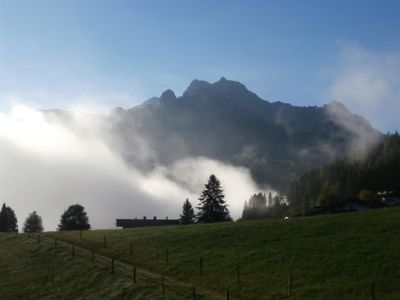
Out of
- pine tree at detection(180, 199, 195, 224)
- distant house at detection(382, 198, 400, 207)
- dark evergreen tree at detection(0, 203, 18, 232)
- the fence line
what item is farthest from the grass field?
distant house at detection(382, 198, 400, 207)

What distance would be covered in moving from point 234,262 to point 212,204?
2489 inches

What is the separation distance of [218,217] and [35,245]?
49.1m

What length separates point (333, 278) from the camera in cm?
4672

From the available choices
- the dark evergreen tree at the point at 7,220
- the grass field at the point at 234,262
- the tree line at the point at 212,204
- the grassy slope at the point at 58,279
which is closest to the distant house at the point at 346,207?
the tree line at the point at 212,204

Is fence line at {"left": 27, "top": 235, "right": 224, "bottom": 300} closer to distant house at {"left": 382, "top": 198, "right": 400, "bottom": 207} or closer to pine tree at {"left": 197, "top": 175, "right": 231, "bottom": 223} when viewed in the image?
pine tree at {"left": 197, "top": 175, "right": 231, "bottom": 223}

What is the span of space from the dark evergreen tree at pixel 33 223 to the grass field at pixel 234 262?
76.1 meters

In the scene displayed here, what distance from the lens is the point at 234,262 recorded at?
186ft

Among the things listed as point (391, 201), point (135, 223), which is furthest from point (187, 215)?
point (391, 201)


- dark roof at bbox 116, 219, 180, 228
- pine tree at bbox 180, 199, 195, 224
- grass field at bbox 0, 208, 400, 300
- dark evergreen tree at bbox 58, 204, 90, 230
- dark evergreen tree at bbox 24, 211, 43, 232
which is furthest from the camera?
dark evergreen tree at bbox 24, 211, 43, 232

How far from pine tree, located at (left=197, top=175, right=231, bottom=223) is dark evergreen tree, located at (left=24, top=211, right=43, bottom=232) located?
207 feet

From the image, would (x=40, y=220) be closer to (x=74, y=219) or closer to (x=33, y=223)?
(x=33, y=223)

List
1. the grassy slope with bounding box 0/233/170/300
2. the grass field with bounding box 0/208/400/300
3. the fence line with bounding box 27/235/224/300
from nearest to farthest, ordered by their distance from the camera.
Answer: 1. the grass field with bounding box 0/208/400/300
2. the fence line with bounding box 27/235/224/300
3. the grassy slope with bounding box 0/233/170/300

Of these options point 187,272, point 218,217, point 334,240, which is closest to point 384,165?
point 218,217

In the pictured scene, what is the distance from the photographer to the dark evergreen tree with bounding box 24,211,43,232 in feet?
515
